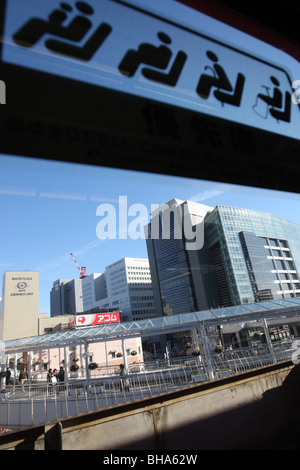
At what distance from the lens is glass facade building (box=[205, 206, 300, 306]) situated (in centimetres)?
3847

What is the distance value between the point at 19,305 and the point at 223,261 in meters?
32.8

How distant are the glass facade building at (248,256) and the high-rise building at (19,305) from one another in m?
29.8

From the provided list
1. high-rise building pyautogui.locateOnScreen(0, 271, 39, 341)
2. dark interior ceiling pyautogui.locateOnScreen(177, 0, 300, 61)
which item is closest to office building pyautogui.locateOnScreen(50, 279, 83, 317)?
high-rise building pyautogui.locateOnScreen(0, 271, 39, 341)

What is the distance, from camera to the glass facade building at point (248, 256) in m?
38.5

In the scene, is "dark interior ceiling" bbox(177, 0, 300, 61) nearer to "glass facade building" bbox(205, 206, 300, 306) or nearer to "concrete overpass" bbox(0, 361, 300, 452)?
"concrete overpass" bbox(0, 361, 300, 452)

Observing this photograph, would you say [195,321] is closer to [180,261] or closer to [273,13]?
[273,13]

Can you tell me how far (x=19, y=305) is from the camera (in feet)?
136

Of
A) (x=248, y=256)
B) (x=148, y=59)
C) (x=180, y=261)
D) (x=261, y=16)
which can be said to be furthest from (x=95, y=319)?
(x=261, y=16)


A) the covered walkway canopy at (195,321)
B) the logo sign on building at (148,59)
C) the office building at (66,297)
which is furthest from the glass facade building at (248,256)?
the office building at (66,297)

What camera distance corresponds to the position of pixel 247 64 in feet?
6.75

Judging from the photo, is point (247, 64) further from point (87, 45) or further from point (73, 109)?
point (73, 109)

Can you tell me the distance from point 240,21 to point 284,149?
3.13 ft

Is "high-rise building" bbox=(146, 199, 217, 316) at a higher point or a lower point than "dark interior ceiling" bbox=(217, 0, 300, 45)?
higher

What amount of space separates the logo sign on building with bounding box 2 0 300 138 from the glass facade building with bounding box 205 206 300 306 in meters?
37.9
